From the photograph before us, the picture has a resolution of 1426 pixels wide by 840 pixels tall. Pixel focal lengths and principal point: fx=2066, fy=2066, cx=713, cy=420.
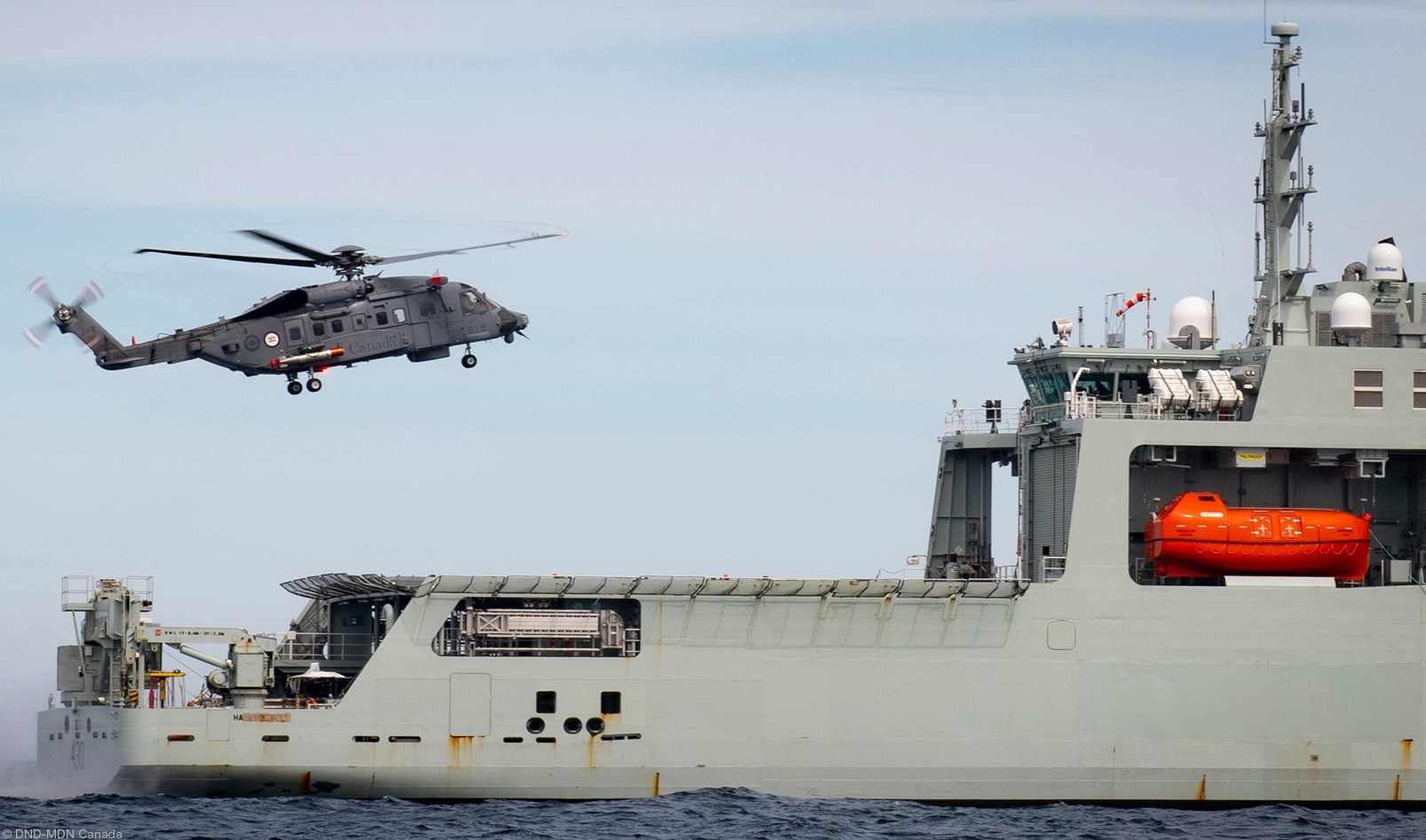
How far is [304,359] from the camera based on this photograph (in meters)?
34.6

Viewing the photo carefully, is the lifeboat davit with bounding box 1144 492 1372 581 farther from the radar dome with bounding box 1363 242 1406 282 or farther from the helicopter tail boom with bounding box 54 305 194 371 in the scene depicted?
the helicopter tail boom with bounding box 54 305 194 371

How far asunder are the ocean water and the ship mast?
27.2 ft

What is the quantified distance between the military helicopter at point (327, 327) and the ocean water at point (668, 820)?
749 cm

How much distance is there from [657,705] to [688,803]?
1615mm

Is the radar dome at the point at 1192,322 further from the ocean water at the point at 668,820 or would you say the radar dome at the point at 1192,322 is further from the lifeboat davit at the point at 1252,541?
the ocean water at the point at 668,820

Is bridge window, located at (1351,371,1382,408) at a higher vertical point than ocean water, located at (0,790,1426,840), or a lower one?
higher

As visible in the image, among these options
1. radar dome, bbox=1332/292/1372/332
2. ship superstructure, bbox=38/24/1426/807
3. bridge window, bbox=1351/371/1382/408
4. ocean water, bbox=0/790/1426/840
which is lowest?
ocean water, bbox=0/790/1426/840

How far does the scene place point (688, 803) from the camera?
31000 mm

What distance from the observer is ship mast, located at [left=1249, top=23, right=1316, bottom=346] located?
35125 millimetres

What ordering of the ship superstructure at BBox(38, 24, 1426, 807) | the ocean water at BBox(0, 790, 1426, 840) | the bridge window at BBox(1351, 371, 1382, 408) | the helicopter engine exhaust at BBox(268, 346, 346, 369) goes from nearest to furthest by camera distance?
the ocean water at BBox(0, 790, 1426, 840)
the ship superstructure at BBox(38, 24, 1426, 807)
the bridge window at BBox(1351, 371, 1382, 408)
the helicopter engine exhaust at BBox(268, 346, 346, 369)

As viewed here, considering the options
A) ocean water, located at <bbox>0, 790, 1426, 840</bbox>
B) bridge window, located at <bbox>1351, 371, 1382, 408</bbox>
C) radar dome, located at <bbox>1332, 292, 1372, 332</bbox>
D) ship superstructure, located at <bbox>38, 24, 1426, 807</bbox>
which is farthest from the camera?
radar dome, located at <bbox>1332, 292, 1372, 332</bbox>

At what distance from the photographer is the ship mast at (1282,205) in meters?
35.1

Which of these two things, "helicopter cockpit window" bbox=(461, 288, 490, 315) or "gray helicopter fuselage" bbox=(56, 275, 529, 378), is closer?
"gray helicopter fuselage" bbox=(56, 275, 529, 378)

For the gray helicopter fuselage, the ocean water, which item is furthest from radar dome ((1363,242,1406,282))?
the gray helicopter fuselage
